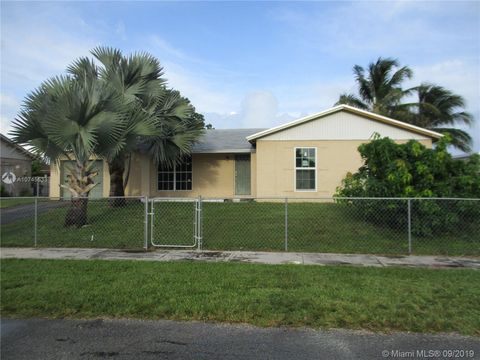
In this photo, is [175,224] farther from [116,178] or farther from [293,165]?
[293,165]

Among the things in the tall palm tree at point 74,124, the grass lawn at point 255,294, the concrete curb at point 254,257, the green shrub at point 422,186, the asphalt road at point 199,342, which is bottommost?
the asphalt road at point 199,342

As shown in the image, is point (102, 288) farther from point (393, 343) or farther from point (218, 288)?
point (393, 343)

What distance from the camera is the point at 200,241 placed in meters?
9.79

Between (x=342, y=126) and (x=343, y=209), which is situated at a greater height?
(x=342, y=126)

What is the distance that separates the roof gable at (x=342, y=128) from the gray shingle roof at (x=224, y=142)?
208cm


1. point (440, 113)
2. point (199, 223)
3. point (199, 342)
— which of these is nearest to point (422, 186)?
point (199, 223)

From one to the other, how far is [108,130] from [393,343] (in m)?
9.63

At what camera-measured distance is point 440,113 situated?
2819cm

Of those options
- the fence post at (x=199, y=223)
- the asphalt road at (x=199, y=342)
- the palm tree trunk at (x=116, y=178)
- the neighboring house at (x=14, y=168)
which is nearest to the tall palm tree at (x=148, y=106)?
the palm tree trunk at (x=116, y=178)

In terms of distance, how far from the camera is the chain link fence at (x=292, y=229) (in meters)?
9.97

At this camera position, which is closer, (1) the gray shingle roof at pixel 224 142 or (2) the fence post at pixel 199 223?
(2) the fence post at pixel 199 223

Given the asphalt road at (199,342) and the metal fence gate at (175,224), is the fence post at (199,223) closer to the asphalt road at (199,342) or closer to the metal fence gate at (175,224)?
the metal fence gate at (175,224)

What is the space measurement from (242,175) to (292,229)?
8.11 metres

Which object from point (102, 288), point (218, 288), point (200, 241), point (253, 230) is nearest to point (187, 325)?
point (218, 288)
